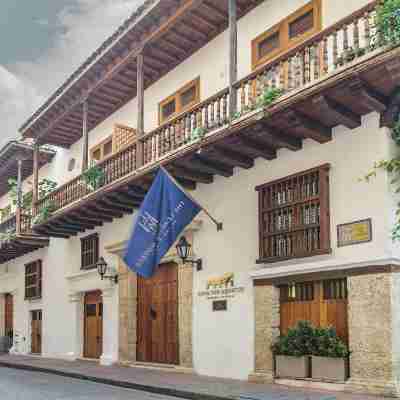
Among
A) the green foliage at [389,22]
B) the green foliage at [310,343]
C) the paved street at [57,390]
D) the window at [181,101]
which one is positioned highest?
the window at [181,101]

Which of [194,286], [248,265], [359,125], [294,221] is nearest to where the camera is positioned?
[359,125]

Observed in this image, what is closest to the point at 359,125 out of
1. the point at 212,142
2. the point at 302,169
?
the point at 302,169

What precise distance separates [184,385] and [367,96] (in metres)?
6.08

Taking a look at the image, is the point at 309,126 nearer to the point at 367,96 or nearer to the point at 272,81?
the point at 272,81

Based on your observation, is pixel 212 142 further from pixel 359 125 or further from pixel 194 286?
pixel 194 286

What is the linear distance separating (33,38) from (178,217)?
66525 mm

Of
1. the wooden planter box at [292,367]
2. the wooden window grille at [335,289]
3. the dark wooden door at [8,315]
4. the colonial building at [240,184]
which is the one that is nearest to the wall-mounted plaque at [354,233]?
the colonial building at [240,184]

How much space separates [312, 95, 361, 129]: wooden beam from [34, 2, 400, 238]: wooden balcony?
0.6 inches

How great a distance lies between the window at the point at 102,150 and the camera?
19094 millimetres

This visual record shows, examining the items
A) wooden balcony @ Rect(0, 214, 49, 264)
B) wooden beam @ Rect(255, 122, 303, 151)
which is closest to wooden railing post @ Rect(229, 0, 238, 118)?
wooden beam @ Rect(255, 122, 303, 151)

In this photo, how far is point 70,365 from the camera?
17594 millimetres

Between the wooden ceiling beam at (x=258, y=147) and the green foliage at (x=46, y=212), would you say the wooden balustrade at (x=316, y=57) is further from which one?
the green foliage at (x=46, y=212)

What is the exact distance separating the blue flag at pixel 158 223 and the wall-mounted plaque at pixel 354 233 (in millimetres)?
2871

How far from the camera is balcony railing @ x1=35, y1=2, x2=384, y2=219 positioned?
9.82 m
